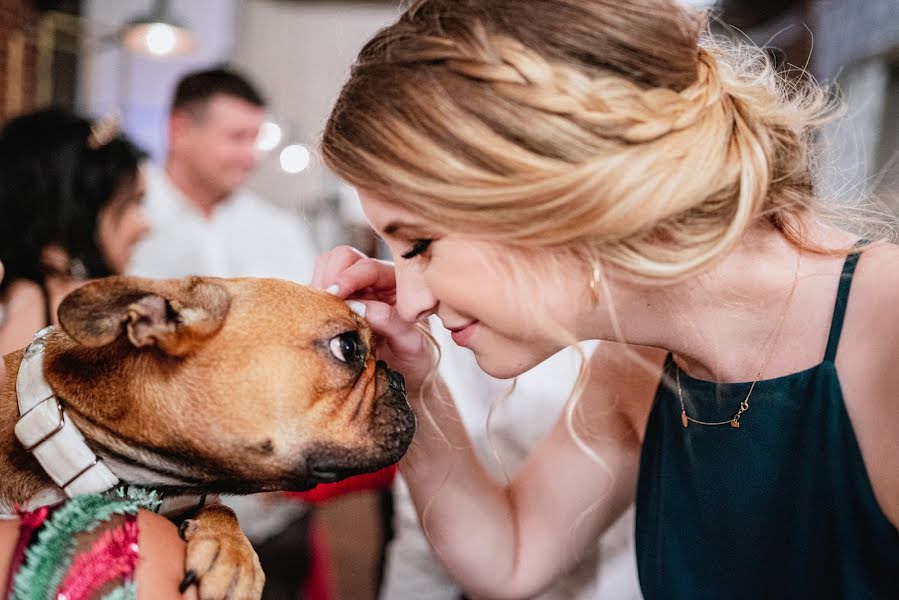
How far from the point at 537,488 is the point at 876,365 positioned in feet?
2.13

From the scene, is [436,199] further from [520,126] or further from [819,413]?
[819,413]

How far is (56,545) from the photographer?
70cm

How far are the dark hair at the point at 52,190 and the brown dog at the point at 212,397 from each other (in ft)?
4.48

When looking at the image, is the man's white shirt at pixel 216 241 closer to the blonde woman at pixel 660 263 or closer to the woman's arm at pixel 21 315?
the woman's arm at pixel 21 315

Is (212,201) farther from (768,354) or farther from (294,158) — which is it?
(768,354)

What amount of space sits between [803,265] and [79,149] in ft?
7.36

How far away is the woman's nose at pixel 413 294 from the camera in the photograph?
106 cm

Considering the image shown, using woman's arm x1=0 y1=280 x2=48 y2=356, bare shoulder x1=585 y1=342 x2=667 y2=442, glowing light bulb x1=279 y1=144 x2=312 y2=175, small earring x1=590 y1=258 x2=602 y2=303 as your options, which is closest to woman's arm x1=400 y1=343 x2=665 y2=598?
bare shoulder x1=585 y1=342 x2=667 y2=442

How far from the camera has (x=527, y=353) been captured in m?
1.08

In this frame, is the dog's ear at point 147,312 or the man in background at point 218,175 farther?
the man in background at point 218,175

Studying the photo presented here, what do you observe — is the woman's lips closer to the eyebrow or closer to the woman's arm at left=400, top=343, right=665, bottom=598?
the eyebrow

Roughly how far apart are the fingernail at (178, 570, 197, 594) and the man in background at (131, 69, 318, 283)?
265 centimetres

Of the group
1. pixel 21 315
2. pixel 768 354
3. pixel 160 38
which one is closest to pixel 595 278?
pixel 768 354

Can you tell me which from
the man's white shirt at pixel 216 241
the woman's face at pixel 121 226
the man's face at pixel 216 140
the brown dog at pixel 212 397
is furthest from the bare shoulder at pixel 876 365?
→ the man's face at pixel 216 140
